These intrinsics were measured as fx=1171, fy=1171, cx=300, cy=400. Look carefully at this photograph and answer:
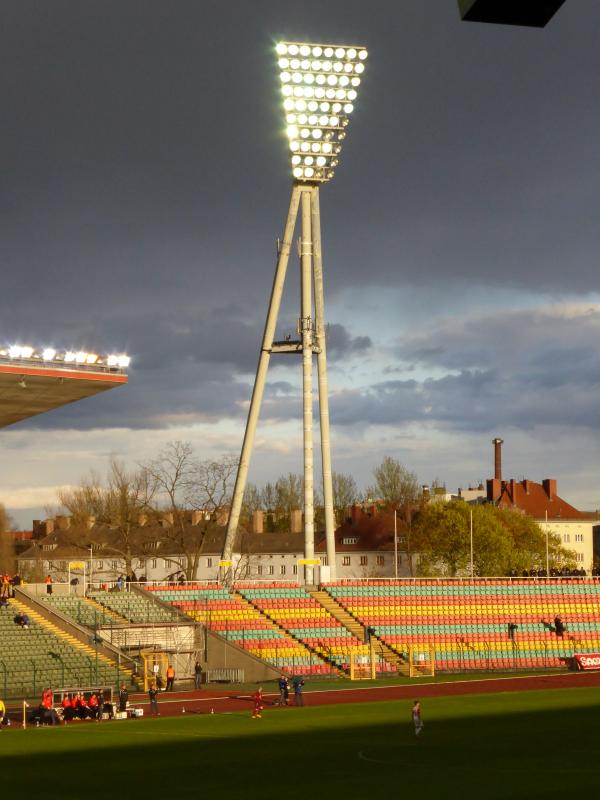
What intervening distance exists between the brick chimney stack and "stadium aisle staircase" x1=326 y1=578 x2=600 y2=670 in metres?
79.2

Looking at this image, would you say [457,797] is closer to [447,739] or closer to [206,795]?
[206,795]

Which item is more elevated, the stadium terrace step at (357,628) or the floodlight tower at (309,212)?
the floodlight tower at (309,212)

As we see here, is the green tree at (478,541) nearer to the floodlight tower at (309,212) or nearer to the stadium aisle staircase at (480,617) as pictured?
the stadium aisle staircase at (480,617)

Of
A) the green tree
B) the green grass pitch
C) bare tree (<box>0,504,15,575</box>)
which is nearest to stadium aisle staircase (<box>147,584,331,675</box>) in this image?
the green grass pitch

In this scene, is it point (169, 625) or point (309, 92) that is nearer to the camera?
point (169, 625)

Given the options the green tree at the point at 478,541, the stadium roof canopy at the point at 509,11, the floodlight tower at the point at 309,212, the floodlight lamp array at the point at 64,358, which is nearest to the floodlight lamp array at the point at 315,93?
the floodlight tower at the point at 309,212

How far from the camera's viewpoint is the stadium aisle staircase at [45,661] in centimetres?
4503

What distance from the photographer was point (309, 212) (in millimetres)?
65312

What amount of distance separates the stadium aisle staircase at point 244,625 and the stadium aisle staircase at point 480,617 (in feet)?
17.1

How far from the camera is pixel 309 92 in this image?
6109 cm

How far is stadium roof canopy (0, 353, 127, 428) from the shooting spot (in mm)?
42938

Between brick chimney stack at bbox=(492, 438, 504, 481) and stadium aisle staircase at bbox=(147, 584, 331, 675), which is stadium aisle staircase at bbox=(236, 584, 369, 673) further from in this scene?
brick chimney stack at bbox=(492, 438, 504, 481)

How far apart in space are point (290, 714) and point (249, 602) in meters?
20.2

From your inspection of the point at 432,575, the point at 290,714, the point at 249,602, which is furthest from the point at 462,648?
the point at 432,575
